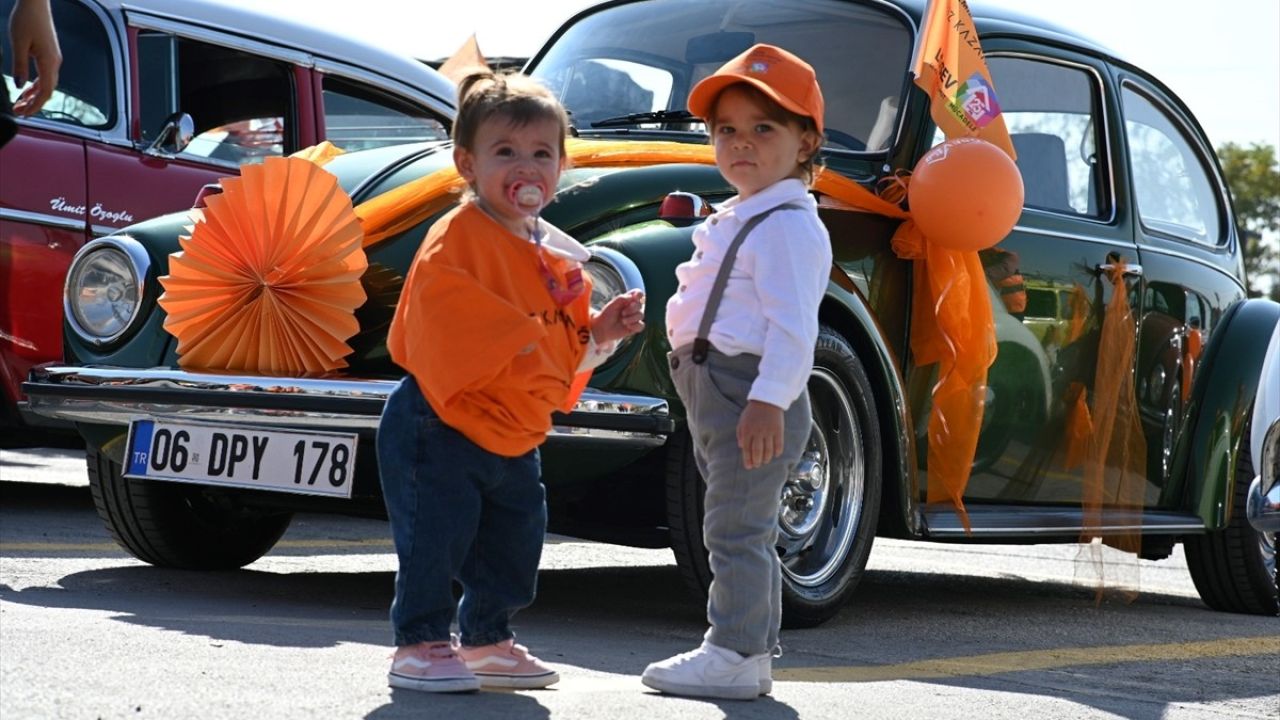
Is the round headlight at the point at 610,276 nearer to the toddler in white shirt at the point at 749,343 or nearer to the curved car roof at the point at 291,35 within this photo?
the toddler in white shirt at the point at 749,343

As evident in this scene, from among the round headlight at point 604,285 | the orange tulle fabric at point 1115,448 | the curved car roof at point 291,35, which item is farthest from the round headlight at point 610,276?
the curved car roof at point 291,35

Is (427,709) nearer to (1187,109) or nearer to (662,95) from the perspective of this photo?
(662,95)

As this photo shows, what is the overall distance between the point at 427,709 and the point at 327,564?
115 inches

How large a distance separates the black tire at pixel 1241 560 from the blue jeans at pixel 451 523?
3.69 meters

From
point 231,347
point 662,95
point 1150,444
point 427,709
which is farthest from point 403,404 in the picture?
point 1150,444

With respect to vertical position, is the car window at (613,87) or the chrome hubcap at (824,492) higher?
the car window at (613,87)

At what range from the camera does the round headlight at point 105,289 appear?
5.25m

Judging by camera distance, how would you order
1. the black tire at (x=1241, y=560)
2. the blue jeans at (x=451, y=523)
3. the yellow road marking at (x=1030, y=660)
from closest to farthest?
the blue jeans at (x=451, y=523) → the yellow road marking at (x=1030, y=660) → the black tire at (x=1241, y=560)

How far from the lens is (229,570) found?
5652 mm

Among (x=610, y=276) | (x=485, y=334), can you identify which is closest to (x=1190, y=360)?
(x=610, y=276)

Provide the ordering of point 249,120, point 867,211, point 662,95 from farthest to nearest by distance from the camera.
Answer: point 249,120
point 662,95
point 867,211

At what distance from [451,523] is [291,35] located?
196 inches

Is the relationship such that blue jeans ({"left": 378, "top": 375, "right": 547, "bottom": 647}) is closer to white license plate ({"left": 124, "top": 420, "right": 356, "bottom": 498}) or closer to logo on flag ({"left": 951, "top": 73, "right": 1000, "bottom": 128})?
white license plate ({"left": 124, "top": 420, "right": 356, "bottom": 498})

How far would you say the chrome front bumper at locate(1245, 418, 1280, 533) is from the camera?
455 centimetres
